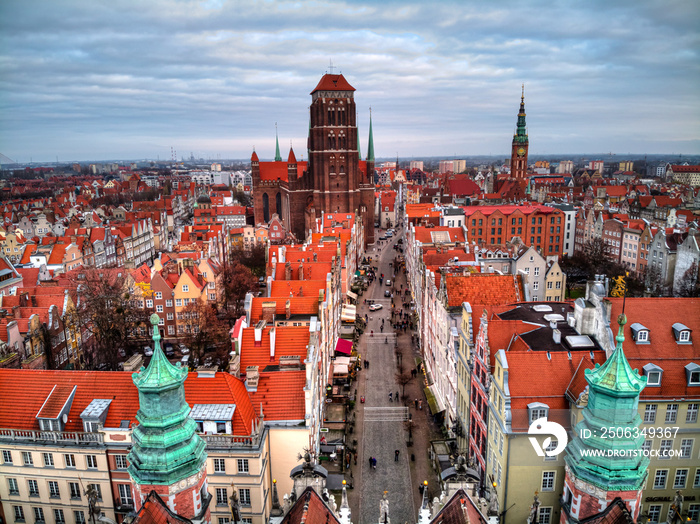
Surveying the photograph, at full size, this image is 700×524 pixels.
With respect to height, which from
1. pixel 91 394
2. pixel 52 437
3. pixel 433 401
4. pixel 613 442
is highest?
pixel 613 442

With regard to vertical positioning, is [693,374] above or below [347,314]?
above

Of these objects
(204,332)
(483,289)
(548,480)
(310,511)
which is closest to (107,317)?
(204,332)

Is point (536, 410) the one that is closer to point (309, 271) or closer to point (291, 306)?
point (291, 306)

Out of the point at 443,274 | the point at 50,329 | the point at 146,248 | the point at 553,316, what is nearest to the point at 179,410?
the point at 553,316

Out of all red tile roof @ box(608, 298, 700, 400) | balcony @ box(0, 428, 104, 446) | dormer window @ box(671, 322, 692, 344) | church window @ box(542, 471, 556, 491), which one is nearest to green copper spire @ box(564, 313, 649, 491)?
church window @ box(542, 471, 556, 491)

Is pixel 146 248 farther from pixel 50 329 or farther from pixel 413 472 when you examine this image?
pixel 413 472

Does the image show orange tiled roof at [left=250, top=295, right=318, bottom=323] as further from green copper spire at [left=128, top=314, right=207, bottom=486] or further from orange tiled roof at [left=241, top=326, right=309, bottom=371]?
green copper spire at [left=128, top=314, right=207, bottom=486]
